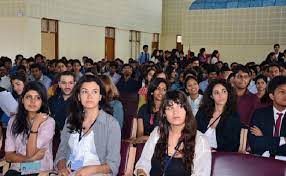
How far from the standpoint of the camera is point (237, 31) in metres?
13.0

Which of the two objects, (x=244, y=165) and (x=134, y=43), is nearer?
(x=244, y=165)

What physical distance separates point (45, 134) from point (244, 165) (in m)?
1.50

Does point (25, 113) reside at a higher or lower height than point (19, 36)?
lower

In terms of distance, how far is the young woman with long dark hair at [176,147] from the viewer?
2422 mm

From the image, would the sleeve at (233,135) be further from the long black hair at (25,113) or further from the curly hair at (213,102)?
the long black hair at (25,113)

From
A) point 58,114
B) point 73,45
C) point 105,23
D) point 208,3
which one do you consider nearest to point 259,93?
point 58,114

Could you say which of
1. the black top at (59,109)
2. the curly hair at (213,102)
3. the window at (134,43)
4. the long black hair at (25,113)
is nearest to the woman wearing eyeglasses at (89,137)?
the long black hair at (25,113)

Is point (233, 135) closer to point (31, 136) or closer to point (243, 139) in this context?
point (243, 139)

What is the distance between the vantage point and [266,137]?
3.12 metres

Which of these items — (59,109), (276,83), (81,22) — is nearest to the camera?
(276,83)

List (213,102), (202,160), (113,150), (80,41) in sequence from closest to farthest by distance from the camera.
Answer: (202,160), (113,150), (213,102), (80,41)

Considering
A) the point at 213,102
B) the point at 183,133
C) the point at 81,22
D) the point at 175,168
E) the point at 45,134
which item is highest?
the point at 81,22

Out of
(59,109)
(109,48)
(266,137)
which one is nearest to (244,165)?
(266,137)

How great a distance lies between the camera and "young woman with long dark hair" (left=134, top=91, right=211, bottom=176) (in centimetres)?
242
